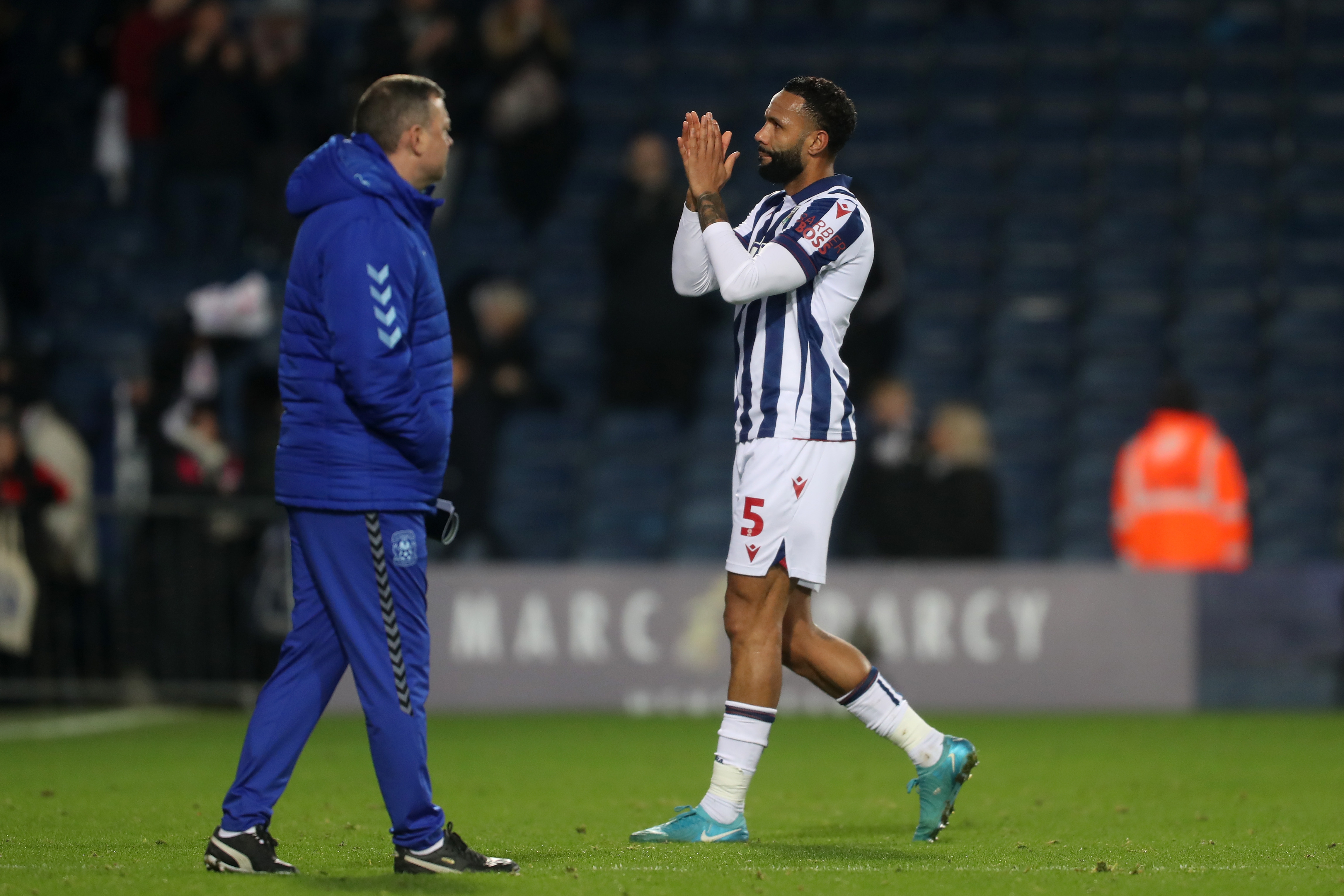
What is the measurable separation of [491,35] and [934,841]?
1009 cm

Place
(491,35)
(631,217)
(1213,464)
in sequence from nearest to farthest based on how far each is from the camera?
(1213,464) → (631,217) → (491,35)

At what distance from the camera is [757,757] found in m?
5.76

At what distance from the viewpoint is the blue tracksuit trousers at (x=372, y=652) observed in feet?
16.1

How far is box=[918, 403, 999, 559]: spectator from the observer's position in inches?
475

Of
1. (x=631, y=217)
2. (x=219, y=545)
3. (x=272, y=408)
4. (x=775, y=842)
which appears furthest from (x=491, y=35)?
(x=775, y=842)

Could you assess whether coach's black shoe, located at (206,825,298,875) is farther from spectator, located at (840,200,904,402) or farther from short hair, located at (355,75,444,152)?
spectator, located at (840,200,904,402)

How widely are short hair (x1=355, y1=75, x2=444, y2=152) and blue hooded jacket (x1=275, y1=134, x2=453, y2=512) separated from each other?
0.04m

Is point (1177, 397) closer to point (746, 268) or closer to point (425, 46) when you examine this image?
point (425, 46)

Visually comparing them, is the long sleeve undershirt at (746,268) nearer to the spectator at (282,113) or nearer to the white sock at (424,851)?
the white sock at (424,851)

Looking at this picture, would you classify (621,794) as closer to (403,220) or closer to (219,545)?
(403,220)

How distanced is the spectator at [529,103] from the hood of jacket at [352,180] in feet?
31.3

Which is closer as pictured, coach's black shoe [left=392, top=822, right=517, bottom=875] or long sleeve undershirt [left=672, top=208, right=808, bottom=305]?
coach's black shoe [left=392, top=822, right=517, bottom=875]

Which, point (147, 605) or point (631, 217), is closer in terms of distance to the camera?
point (147, 605)

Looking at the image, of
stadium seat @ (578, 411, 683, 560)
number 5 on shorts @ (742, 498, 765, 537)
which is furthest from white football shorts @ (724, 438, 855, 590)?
stadium seat @ (578, 411, 683, 560)
